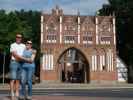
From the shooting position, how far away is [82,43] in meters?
76.2

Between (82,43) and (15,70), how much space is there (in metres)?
60.5

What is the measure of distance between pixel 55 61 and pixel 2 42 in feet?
40.8

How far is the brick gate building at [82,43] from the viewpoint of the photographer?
2933 inches

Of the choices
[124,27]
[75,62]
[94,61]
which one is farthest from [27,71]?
[124,27]

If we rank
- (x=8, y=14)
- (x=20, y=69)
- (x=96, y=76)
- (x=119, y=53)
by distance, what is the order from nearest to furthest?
(x=20, y=69) → (x=8, y=14) → (x=96, y=76) → (x=119, y=53)

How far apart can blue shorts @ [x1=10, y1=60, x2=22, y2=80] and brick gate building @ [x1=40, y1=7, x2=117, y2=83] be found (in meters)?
57.9

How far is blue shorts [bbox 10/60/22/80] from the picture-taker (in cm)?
1576

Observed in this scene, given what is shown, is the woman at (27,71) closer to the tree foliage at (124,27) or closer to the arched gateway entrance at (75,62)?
the arched gateway entrance at (75,62)

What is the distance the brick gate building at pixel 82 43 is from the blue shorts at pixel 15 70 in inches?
2278

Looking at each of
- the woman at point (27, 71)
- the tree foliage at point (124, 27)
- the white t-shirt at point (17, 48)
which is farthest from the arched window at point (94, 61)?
the white t-shirt at point (17, 48)

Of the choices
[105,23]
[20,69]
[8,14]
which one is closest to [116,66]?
[105,23]

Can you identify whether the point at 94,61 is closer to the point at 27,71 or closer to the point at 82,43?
the point at 82,43

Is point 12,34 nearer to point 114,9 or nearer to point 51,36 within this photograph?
point 51,36

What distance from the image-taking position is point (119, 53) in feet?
263
